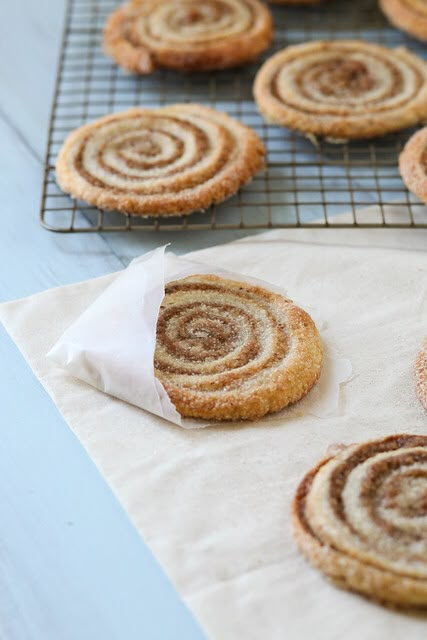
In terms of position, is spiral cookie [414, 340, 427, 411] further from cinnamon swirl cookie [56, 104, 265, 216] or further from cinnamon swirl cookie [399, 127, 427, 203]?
cinnamon swirl cookie [56, 104, 265, 216]

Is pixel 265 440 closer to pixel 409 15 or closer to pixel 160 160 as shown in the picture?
pixel 160 160

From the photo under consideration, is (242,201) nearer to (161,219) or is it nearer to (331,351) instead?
(161,219)

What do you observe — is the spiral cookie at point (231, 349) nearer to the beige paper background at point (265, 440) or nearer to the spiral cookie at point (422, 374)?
the beige paper background at point (265, 440)

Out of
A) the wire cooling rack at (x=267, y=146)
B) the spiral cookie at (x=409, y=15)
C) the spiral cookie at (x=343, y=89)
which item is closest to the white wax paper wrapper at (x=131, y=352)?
the wire cooling rack at (x=267, y=146)

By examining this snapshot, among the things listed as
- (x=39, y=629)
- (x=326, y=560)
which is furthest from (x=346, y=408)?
(x=39, y=629)

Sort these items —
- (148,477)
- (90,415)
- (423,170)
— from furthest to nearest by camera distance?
(423,170), (90,415), (148,477)
